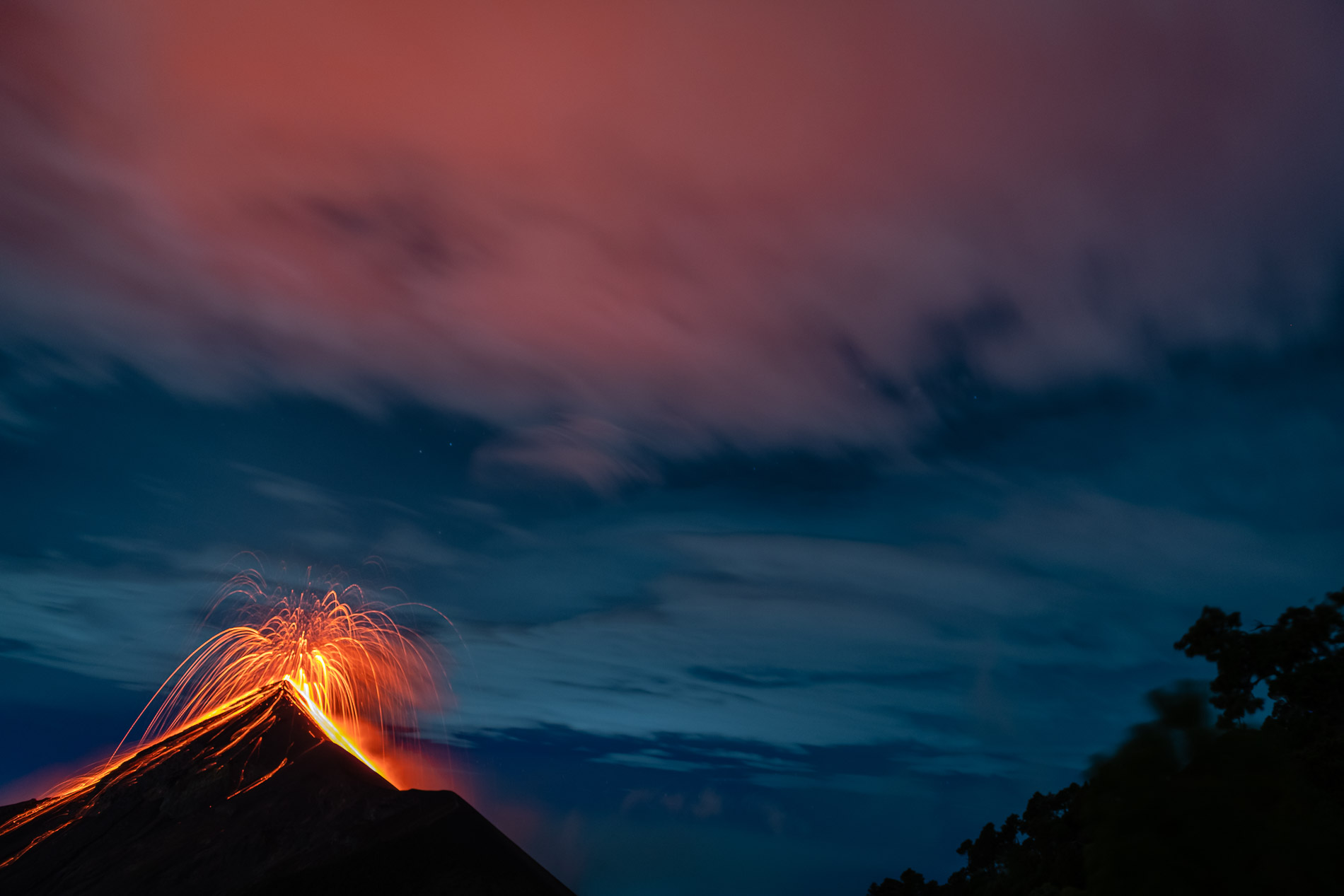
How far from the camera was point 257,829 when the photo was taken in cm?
7406

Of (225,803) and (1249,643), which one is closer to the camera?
(1249,643)

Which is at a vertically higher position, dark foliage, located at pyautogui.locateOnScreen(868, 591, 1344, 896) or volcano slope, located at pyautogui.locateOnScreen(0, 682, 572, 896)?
dark foliage, located at pyautogui.locateOnScreen(868, 591, 1344, 896)

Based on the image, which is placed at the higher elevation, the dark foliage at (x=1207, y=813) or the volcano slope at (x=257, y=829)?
the dark foliage at (x=1207, y=813)

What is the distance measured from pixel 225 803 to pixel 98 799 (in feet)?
71.3

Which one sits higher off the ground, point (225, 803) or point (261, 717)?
point (261, 717)

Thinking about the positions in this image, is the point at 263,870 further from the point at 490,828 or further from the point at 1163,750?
the point at 1163,750

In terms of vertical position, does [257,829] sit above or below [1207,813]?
below

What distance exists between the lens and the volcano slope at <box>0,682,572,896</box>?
65250 mm

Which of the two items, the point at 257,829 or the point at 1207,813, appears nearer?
the point at 1207,813

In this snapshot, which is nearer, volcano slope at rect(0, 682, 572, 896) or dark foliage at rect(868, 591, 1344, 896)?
dark foliage at rect(868, 591, 1344, 896)

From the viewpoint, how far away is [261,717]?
91.1 m

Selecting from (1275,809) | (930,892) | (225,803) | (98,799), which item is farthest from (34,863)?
(1275,809)

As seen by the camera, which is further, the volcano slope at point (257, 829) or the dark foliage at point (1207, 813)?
the volcano slope at point (257, 829)

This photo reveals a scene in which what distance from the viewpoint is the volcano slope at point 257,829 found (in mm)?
65250
